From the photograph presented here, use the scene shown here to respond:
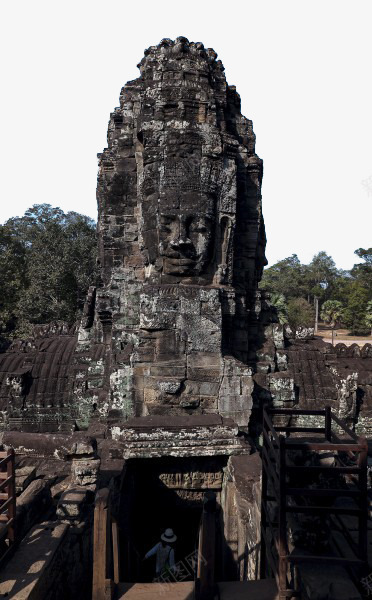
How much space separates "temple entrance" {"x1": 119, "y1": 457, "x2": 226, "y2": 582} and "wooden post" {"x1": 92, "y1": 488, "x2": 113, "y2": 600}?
6.46 ft

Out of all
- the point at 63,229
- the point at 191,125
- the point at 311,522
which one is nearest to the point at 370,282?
the point at 63,229

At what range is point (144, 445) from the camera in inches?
201

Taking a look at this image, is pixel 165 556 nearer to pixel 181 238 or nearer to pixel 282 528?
pixel 282 528

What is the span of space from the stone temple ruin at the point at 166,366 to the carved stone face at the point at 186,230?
0.07ft

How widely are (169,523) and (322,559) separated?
11.8ft

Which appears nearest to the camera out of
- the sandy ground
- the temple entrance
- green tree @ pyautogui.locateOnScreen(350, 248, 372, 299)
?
the temple entrance

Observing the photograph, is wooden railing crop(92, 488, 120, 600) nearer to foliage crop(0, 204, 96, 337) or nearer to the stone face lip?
the stone face lip

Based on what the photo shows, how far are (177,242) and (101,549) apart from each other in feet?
13.4

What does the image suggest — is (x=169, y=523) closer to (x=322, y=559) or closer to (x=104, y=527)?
(x=104, y=527)

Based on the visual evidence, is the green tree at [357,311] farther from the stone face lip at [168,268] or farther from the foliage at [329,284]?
the stone face lip at [168,268]

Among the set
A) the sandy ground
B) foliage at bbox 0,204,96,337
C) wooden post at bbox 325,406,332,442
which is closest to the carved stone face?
wooden post at bbox 325,406,332,442

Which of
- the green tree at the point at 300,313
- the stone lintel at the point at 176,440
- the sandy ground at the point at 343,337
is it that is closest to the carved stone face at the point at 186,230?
the stone lintel at the point at 176,440

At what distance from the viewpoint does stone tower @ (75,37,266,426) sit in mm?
6008

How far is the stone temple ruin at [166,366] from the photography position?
4.45 meters
